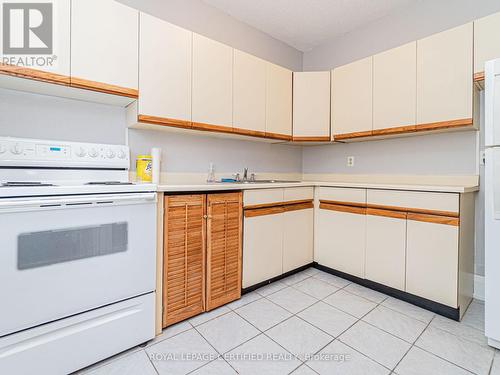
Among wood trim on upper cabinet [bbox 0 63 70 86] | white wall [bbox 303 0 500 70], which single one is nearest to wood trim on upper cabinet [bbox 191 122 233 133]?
wood trim on upper cabinet [bbox 0 63 70 86]

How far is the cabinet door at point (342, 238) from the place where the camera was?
2281mm

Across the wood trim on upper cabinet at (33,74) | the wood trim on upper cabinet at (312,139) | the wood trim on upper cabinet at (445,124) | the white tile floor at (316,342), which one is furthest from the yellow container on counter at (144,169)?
the wood trim on upper cabinet at (445,124)

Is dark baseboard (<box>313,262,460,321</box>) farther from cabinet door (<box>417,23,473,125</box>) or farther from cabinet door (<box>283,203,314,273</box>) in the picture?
cabinet door (<box>417,23,473,125</box>)

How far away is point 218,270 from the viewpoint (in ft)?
6.15

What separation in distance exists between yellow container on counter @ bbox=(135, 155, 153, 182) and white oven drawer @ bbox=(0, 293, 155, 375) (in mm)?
862

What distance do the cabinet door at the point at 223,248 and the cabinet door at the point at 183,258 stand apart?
6cm

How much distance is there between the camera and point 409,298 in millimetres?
1983

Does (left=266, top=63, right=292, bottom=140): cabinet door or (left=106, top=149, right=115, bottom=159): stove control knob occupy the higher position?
(left=266, top=63, right=292, bottom=140): cabinet door

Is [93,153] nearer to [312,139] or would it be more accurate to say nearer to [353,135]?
[312,139]

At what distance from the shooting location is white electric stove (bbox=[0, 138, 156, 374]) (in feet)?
3.62

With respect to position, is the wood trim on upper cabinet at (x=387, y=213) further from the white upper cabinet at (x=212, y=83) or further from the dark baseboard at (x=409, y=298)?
the white upper cabinet at (x=212, y=83)

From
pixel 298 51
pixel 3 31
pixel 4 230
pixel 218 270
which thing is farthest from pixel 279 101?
pixel 4 230

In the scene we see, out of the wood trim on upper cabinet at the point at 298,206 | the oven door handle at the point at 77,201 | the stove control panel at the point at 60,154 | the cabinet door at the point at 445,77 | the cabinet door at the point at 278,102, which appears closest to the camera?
the oven door handle at the point at 77,201

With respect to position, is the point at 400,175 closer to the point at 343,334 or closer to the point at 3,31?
the point at 343,334
